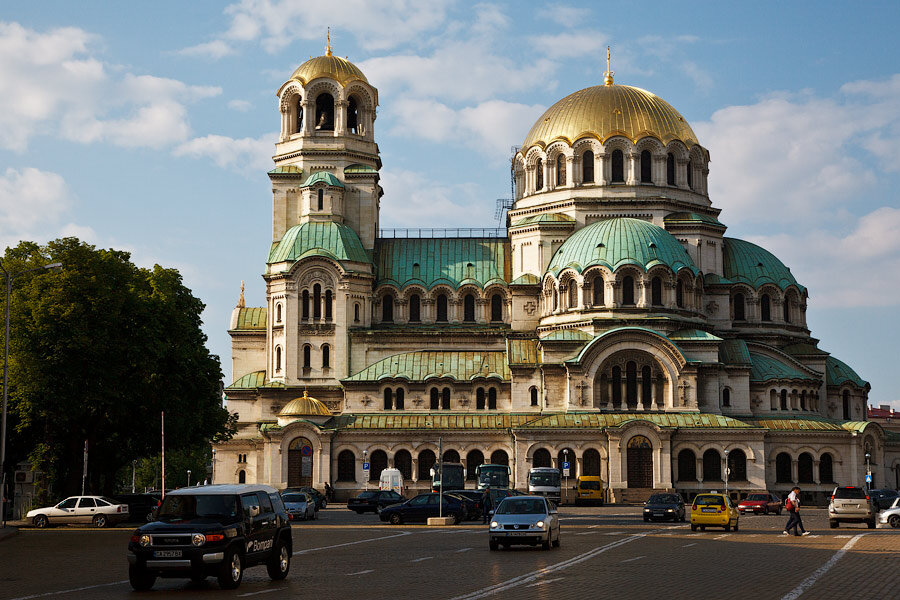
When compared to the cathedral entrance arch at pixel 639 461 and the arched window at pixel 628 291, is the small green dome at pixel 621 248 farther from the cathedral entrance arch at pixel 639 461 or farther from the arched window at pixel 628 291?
the cathedral entrance arch at pixel 639 461

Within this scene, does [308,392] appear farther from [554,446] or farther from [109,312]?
[109,312]

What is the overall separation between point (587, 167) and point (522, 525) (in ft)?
194

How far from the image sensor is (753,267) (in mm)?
89562

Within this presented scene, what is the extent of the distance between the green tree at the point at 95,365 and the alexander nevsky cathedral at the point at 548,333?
809 inches

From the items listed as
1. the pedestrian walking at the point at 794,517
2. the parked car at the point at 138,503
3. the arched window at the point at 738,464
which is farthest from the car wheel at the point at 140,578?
the arched window at the point at 738,464

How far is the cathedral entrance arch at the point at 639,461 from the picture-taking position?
250 ft

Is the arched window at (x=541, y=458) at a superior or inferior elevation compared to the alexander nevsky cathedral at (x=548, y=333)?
inferior

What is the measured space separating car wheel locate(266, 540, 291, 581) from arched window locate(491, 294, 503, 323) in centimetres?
6340

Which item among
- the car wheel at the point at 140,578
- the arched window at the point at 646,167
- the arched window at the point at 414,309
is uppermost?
the arched window at the point at 646,167

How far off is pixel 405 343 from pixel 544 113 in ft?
70.9

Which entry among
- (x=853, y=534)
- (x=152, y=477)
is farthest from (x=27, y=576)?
(x=152, y=477)

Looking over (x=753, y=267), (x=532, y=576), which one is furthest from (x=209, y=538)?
(x=753, y=267)

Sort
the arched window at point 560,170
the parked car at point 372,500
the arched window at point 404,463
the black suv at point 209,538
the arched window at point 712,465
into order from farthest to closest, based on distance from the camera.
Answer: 1. the arched window at point 560,170
2. the arched window at point 404,463
3. the arched window at point 712,465
4. the parked car at point 372,500
5. the black suv at point 209,538

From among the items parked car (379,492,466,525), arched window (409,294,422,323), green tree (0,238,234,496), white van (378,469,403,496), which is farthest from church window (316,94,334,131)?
parked car (379,492,466,525)
